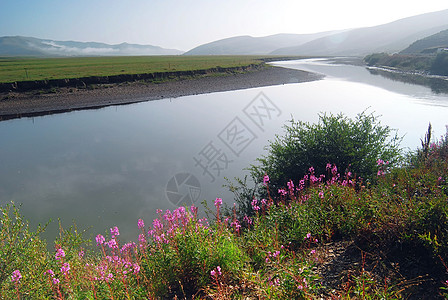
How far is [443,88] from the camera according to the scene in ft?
102

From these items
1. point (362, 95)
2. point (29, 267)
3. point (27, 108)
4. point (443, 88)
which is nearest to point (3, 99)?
point (27, 108)

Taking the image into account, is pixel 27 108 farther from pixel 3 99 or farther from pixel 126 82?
pixel 126 82

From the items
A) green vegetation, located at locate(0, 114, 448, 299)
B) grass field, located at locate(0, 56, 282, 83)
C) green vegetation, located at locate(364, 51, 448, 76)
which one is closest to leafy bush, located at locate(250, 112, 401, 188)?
green vegetation, located at locate(0, 114, 448, 299)

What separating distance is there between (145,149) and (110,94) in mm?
18446

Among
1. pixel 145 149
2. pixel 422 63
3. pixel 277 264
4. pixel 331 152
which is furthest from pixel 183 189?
pixel 422 63

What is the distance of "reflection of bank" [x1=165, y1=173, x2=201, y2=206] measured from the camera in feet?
29.6

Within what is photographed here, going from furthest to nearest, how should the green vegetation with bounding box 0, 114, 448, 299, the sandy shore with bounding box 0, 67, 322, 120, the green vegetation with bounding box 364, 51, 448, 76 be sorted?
the green vegetation with bounding box 364, 51, 448, 76 → the sandy shore with bounding box 0, 67, 322, 120 → the green vegetation with bounding box 0, 114, 448, 299

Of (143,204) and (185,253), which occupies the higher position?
(185,253)

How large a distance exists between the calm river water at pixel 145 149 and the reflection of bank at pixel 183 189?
0.04 m

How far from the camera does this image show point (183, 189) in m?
9.85

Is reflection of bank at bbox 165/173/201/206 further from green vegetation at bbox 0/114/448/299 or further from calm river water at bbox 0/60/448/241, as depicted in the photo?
green vegetation at bbox 0/114/448/299

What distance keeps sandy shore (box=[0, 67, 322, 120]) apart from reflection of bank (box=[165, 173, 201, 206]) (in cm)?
1880

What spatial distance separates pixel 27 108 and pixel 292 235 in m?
27.6

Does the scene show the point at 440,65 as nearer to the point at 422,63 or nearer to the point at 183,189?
the point at 422,63
